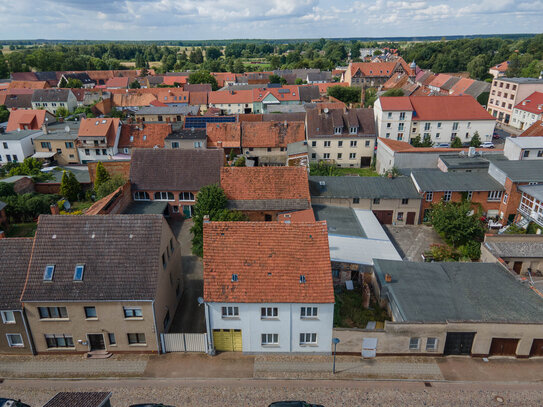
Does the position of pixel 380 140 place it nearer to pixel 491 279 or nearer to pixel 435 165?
pixel 435 165

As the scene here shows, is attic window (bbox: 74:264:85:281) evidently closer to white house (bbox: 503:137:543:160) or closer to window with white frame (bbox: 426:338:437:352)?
window with white frame (bbox: 426:338:437:352)

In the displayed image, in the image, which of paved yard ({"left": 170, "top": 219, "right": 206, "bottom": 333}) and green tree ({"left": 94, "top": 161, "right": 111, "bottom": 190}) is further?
green tree ({"left": 94, "top": 161, "right": 111, "bottom": 190})

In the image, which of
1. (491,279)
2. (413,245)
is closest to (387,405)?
(491,279)

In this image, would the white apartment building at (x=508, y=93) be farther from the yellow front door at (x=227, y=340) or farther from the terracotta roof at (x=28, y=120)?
the terracotta roof at (x=28, y=120)

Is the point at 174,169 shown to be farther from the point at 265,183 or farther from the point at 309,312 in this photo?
the point at 309,312

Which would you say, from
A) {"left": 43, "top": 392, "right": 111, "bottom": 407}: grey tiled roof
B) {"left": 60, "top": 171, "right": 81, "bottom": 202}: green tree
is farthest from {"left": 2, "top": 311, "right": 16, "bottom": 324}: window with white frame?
{"left": 60, "top": 171, "right": 81, "bottom": 202}: green tree

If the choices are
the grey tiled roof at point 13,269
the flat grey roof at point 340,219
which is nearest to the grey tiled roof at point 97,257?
the grey tiled roof at point 13,269

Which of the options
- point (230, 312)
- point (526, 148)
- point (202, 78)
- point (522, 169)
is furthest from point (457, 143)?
point (202, 78)
